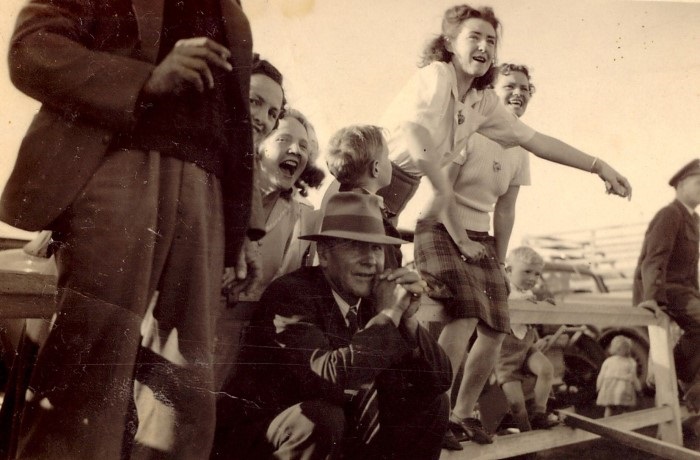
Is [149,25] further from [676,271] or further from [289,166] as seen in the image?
[676,271]

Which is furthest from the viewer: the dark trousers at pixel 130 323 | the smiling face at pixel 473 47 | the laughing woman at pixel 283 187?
the smiling face at pixel 473 47

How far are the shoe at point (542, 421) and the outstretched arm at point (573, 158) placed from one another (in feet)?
3.18

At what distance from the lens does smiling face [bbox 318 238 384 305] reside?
1524 mm

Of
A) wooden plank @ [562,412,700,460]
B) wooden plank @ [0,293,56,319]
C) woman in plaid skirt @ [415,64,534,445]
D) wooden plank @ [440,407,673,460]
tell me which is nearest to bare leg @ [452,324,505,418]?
woman in plaid skirt @ [415,64,534,445]

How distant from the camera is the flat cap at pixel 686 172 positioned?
8.46 feet

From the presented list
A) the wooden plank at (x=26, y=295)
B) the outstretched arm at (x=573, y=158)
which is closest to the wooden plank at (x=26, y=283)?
the wooden plank at (x=26, y=295)

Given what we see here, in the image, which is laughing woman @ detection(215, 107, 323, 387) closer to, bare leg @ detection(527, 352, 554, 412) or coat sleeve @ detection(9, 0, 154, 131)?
coat sleeve @ detection(9, 0, 154, 131)

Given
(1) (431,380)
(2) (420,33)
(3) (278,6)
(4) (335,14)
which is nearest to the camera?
(1) (431,380)

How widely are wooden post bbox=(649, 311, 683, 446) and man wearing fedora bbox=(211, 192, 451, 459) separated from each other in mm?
1997

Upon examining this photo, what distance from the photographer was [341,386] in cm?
134

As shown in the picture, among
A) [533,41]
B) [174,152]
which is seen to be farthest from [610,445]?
[174,152]

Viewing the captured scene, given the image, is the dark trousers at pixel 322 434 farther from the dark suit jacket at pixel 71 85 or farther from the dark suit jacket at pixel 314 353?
the dark suit jacket at pixel 71 85

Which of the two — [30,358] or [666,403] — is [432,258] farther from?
[666,403]

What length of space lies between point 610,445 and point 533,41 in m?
1.95
